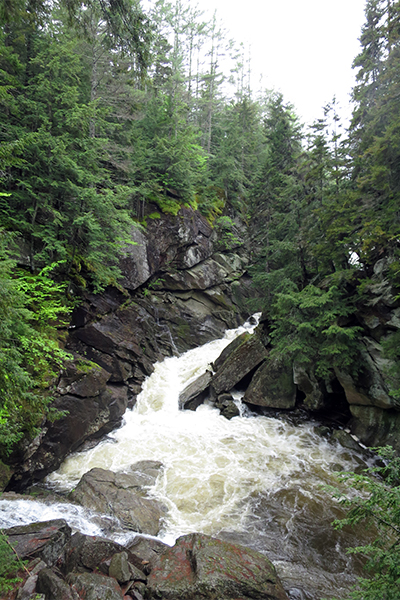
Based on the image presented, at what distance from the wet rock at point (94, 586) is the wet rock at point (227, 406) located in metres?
9.35

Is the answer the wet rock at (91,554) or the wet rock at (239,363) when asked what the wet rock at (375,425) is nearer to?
the wet rock at (239,363)

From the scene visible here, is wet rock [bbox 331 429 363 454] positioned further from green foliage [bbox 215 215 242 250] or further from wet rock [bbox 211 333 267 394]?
green foliage [bbox 215 215 242 250]

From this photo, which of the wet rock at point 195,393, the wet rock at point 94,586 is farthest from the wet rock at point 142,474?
the wet rock at point 195,393

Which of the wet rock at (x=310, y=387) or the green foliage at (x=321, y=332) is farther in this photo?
the wet rock at (x=310, y=387)

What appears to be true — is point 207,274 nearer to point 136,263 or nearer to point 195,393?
point 136,263

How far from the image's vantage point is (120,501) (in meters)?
7.81

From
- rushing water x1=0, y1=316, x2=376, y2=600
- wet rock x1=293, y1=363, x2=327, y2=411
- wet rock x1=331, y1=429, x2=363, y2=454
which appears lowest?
rushing water x1=0, y1=316, x2=376, y2=600

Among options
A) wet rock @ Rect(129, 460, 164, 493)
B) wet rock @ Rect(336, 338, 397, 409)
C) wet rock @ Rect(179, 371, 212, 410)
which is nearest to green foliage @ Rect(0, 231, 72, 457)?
wet rock @ Rect(129, 460, 164, 493)

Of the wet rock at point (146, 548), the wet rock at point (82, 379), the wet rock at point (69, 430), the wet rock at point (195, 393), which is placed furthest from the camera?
the wet rock at point (195, 393)

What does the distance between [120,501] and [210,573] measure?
3311 mm

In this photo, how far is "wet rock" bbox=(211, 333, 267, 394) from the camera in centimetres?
1528

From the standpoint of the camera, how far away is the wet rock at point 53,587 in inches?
174

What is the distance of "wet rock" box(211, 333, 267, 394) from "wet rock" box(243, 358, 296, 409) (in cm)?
86

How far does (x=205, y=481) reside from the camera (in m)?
9.36
